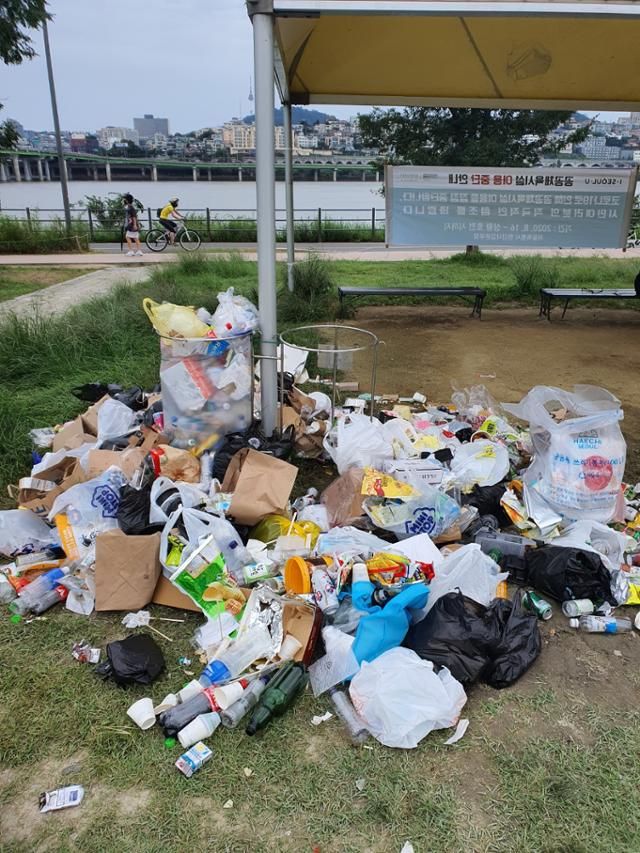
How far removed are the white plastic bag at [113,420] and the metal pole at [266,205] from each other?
82 centimetres

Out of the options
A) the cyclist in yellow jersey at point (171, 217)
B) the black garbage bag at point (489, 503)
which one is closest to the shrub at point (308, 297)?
the black garbage bag at point (489, 503)

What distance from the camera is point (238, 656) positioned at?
2223 mm

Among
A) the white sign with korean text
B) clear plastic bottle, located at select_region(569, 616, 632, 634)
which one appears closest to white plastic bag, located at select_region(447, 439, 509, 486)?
clear plastic bottle, located at select_region(569, 616, 632, 634)

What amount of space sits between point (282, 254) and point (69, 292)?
5.40 m

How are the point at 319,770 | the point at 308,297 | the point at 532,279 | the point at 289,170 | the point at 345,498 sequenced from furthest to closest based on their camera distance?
1. the point at 532,279
2. the point at 308,297
3. the point at 289,170
4. the point at 345,498
5. the point at 319,770

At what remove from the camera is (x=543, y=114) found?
36.7 feet

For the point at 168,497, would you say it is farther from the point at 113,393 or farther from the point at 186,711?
the point at 113,393

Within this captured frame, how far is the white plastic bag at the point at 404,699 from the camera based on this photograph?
195cm

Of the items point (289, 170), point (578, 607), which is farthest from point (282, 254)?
point (578, 607)

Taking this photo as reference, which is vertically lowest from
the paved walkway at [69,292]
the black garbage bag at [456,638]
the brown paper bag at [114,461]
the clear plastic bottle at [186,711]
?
the clear plastic bottle at [186,711]

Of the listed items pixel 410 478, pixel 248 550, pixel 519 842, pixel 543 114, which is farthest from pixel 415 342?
pixel 543 114

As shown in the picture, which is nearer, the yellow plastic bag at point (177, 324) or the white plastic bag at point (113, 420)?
the yellow plastic bag at point (177, 324)

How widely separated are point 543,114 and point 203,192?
29.1 meters

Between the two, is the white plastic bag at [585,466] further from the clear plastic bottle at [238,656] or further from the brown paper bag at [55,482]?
the brown paper bag at [55,482]
